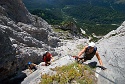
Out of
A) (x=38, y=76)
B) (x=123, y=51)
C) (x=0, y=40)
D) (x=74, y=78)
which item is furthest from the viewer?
(x=123, y=51)

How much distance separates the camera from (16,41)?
40.8 metres

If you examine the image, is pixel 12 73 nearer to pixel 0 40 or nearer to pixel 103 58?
pixel 0 40

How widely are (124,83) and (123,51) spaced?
21.5 ft

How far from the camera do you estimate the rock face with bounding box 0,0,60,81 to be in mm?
25812

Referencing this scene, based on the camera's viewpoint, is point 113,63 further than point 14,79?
Result: No

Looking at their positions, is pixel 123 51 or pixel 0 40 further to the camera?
pixel 123 51

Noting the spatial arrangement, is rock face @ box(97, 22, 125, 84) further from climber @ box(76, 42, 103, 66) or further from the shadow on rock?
the shadow on rock

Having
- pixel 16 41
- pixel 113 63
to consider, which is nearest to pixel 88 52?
pixel 113 63

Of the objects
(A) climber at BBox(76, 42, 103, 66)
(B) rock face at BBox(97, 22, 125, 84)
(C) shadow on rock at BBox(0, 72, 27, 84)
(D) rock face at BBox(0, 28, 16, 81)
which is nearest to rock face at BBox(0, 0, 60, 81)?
(D) rock face at BBox(0, 28, 16, 81)

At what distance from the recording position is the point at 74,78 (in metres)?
20.6

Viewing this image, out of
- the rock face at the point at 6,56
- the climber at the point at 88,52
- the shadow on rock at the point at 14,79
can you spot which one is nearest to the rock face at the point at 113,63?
the climber at the point at 88,52

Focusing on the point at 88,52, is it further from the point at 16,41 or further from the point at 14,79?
the point at 16,41

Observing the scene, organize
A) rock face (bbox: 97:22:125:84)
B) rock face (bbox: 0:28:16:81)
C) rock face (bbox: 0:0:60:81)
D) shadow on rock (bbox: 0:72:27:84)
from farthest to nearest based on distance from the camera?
shadow on rock (bbox: 0:72:27:84), rock face (bbox: 0:0:60:81), rock face (bbox: 0:28:16:81), rock face (bbox: 97:22:125:84)

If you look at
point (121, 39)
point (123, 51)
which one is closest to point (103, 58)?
point (123, 51)
